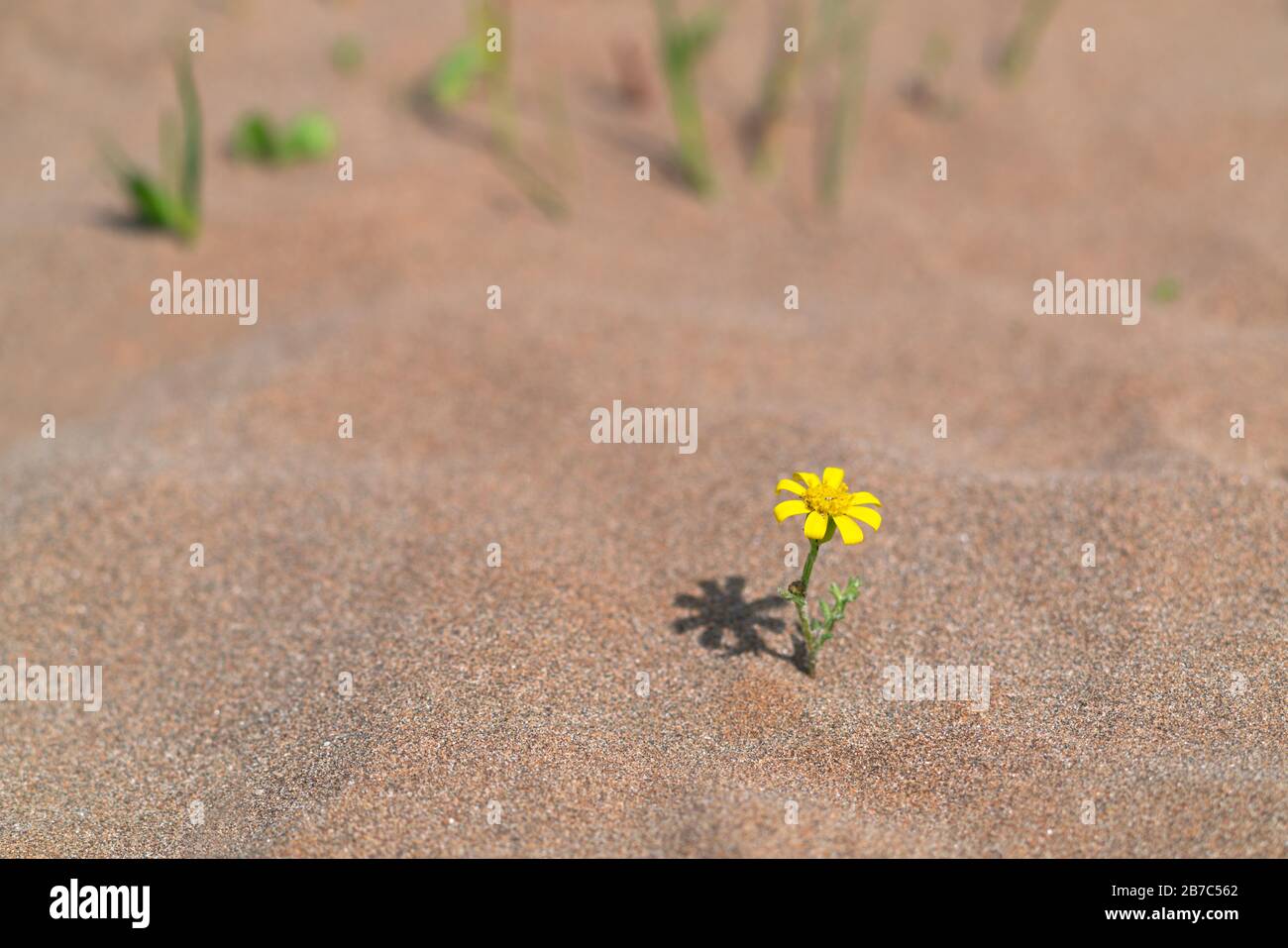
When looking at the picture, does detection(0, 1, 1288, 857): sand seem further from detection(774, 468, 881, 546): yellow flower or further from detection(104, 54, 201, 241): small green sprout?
detection(774, 468, 881, 546): yellow flower

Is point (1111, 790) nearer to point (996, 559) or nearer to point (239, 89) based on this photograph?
point (996, 559)

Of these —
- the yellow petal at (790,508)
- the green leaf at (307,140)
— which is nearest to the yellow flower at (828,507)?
the yellow petal at (790,508)

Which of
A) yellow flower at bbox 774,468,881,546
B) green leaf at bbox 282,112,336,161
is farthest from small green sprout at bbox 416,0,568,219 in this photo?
yellow flower at bbox 774,468,881,546

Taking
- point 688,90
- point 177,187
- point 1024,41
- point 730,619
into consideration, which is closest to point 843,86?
point 688,90

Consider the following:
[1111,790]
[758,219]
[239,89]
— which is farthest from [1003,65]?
[1111,790]

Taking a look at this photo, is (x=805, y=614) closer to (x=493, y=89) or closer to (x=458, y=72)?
(x=458, y=72)

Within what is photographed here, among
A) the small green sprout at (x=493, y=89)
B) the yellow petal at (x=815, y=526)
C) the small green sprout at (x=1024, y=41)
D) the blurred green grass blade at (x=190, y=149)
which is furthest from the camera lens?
the small green sprout at (x=1024, y=41)

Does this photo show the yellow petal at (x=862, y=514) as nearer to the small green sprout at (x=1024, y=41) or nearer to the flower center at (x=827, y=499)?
the flower center at (x=827, y=499)
